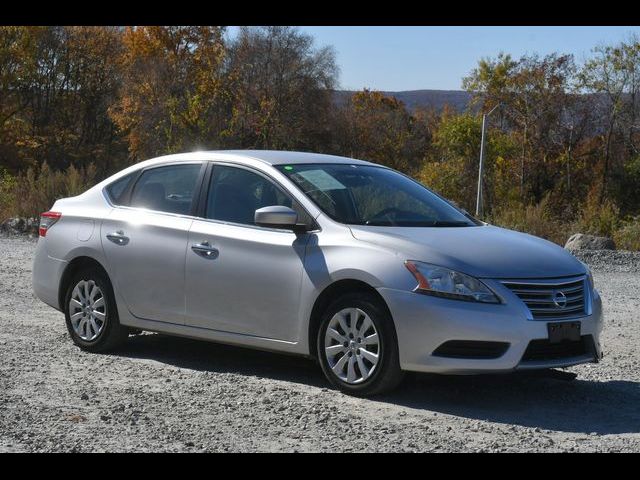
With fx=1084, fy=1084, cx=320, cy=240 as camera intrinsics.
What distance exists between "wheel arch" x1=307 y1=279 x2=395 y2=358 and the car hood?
0.30 metres

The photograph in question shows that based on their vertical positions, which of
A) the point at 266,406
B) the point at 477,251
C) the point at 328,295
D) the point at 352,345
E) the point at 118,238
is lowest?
the point at 266,406

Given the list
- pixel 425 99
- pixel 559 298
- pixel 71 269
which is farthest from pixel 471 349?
pixel 425 99

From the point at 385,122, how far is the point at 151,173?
8661 centimetres

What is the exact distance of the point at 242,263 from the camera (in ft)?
25.4

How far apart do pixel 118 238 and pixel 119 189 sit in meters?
0.59

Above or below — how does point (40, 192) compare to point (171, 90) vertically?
below

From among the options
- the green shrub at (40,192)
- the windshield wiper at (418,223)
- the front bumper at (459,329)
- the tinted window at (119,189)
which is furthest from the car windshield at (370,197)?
the green shrub at (40,192)

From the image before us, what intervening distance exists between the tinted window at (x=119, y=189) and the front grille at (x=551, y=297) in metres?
3.57

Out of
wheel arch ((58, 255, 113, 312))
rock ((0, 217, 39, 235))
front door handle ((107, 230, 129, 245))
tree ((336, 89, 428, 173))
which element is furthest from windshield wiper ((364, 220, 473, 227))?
tree ((336, 89, 428, 173))

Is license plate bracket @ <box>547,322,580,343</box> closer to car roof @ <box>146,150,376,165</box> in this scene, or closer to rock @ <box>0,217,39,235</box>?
car roof @ <box>146,150,376,165</box>

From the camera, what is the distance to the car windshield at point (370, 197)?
Answer: 7.71m

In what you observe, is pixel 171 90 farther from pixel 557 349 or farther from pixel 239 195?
pixel 557 349

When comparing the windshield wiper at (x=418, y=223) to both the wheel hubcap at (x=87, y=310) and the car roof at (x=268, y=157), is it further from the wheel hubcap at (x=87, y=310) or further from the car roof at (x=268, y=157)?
the wheel hubcap at (x=87, y=310)
